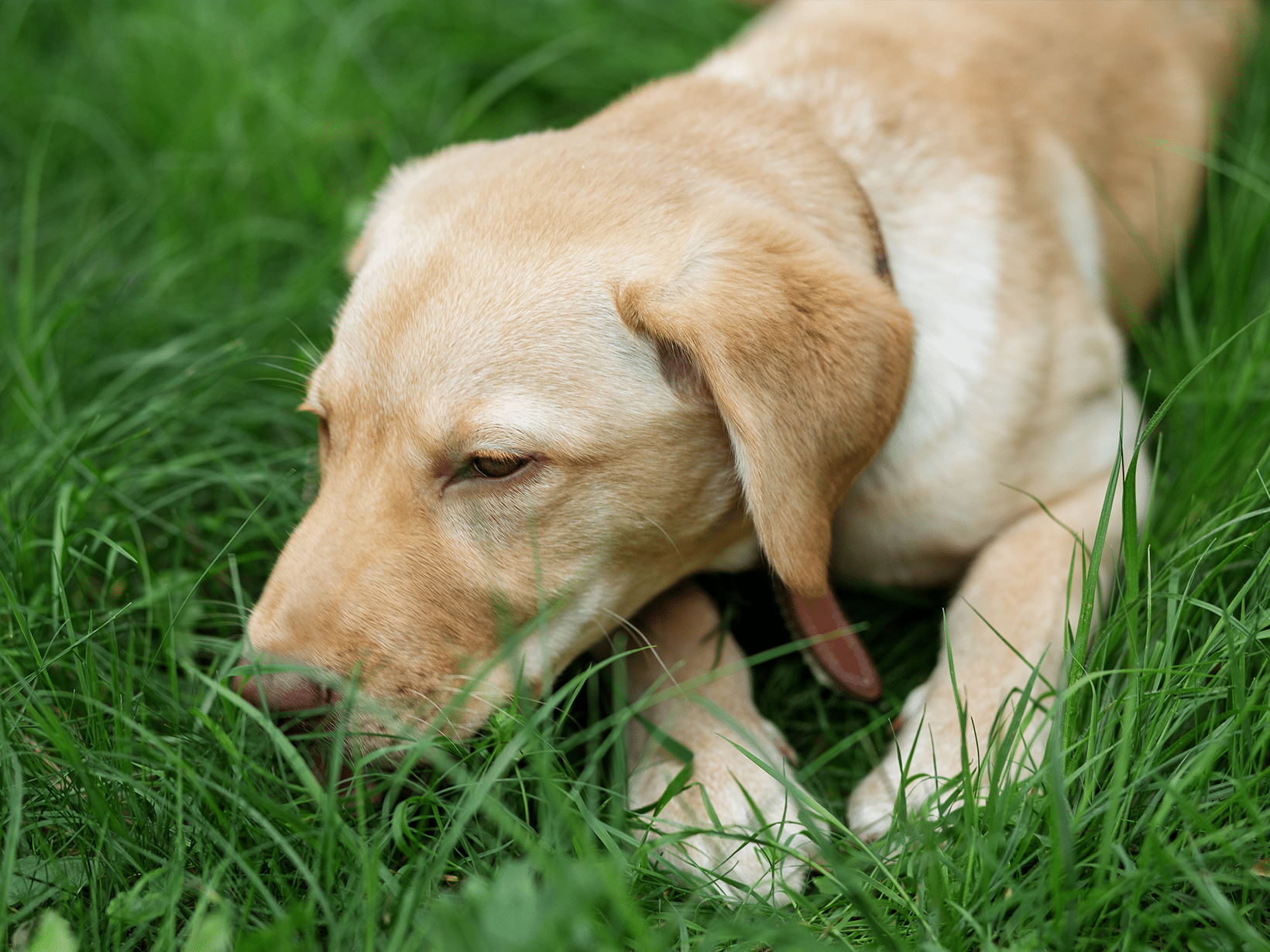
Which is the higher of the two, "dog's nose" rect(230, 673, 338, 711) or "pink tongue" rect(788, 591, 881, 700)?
"dog's nose" rect(230, 673, 338, 711)

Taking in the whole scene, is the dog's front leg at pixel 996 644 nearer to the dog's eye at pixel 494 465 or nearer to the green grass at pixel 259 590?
the green grass at pixel 259 590

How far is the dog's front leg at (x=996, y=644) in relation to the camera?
233 centimetres

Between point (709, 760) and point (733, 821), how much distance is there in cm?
15

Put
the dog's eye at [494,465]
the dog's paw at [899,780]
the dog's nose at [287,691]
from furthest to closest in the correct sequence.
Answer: the dog's paw at [899,780] → the dog's eye at [494,465] → the dog's nose at [287,691]

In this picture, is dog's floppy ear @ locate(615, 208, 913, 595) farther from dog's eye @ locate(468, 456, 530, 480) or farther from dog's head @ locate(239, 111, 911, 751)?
dog's eye @ locate(468, 456, 530, 480)

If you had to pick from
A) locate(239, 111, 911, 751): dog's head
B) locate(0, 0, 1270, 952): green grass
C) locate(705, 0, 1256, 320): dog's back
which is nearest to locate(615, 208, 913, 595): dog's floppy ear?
locate(239, 111, 911, 751): dog's head

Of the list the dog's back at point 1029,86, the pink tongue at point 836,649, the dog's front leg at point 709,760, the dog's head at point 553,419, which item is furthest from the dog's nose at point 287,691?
the dog's back at point 1029,86

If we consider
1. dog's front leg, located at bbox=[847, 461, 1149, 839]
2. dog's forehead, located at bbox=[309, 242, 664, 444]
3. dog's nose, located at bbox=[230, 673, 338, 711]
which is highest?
dog's forehead, located at bbox=[309, 242, 664, 444]

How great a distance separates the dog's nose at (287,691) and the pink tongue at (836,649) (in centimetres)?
117

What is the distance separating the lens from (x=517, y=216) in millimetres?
2285

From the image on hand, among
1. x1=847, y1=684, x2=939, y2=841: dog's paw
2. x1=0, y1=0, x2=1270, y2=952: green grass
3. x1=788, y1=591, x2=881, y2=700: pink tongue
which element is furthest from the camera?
x1=788, y1=591, x2=881, y2=700: pink tongue

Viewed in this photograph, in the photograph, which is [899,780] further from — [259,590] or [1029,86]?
[1029,86]

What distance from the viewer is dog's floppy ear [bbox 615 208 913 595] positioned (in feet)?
6.96

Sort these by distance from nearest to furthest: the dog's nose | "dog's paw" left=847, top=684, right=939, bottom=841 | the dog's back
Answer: the dog's nose → "dog's paw" left=847, top=684, right=939, bottom=841 → the dog's back
